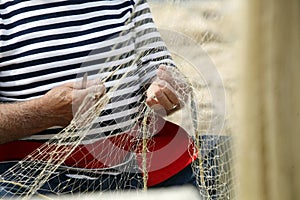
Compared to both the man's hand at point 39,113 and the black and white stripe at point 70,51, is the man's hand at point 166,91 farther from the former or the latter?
the man's hand at point 39,113

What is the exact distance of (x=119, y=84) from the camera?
1606 mm

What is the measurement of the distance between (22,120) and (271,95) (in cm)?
124

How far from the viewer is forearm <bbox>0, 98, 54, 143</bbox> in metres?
1.66

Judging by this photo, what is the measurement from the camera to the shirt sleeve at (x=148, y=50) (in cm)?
167

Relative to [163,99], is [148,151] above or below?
below

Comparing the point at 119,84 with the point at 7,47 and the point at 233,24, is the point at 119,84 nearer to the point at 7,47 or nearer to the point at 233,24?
the point at 7,47

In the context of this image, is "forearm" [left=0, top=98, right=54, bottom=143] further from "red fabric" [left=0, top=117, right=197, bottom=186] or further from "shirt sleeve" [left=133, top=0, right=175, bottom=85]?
"shirt sleeve" [left=133, top=0, right=175, bottom=85]

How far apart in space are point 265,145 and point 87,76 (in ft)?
3.77

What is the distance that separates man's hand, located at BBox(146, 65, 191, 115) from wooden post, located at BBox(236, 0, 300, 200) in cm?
102

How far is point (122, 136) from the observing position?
163 cm

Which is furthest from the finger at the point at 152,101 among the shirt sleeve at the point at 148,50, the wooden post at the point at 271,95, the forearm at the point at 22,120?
the wooden post at the point at 271,95

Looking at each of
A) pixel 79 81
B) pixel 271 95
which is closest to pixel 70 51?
pixel 79 81

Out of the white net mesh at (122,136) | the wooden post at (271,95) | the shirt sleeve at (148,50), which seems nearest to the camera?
the wooden post at (271,95)

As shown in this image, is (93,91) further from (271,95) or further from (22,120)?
(271,95)
